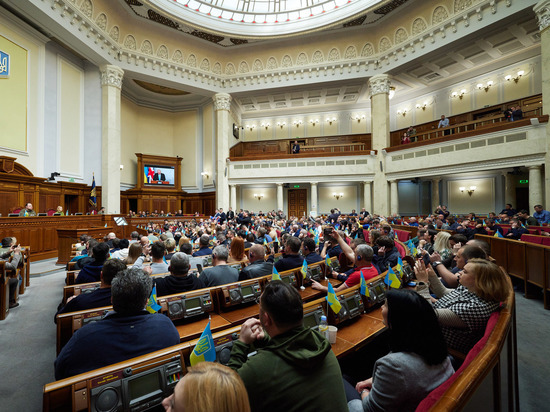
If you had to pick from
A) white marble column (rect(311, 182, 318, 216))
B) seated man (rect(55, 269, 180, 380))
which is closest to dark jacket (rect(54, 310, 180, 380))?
seated man (rect(55, 269, 180, 380))

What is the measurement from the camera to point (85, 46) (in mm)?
11070

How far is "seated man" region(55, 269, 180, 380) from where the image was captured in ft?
4.85

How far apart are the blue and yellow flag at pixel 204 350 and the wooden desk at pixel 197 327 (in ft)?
2.60

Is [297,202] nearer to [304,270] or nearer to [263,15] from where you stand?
[263,15]

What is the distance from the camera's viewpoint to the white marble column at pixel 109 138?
12.4m

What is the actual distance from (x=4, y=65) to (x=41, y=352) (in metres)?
11.5

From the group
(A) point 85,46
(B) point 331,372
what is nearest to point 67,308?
(B) point 331,372

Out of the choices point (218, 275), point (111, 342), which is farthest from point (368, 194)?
point (111, 342)

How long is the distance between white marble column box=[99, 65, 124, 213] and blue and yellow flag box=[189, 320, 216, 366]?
1300 cm

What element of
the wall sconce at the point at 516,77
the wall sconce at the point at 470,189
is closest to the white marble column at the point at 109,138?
the wall sconce at the point at 470,189

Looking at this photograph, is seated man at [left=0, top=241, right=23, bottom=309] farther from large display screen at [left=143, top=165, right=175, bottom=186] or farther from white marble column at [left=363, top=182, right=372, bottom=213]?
white marble column at [left=363, top=182, right=372, bottom=213]

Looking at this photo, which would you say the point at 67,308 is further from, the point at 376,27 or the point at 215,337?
the point at 376,27

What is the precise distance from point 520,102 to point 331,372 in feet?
55.0

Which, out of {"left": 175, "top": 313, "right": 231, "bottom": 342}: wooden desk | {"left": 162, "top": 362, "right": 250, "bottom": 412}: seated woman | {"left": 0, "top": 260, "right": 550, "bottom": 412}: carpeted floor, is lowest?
{"left": 0, "top": 260, "right": 550, "bottom": 412}: carpeted floor
